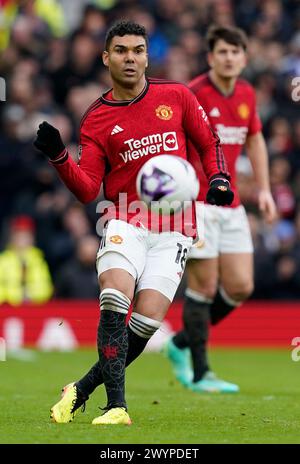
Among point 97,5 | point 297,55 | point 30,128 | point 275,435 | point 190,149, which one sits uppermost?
point 97,5

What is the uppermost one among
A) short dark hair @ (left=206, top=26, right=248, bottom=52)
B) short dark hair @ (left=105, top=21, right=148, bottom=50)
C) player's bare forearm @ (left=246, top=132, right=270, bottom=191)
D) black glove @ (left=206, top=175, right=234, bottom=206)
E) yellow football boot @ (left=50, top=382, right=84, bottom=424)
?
short dark hair @ (left=206, top=26, right=248, bottom=52)

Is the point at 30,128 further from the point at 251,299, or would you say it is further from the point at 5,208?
the point at 251,299

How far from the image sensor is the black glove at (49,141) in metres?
6.82

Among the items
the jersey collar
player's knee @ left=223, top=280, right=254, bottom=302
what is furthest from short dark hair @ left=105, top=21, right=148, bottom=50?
player's knee @ left=223, top=280, right=254, bottom=302

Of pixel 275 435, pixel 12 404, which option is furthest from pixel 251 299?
pixel 275 435

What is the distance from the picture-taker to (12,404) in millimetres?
8391

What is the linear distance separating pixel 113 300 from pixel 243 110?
3480 mm

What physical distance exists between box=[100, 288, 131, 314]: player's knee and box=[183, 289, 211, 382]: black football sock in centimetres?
292

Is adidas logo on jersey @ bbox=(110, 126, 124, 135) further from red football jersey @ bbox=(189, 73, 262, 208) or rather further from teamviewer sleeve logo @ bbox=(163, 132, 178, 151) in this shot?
red football jersey @ bbox=(189, 73, 262, 208)

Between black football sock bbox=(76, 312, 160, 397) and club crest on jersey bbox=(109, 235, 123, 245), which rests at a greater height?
club crest on jersey bbox=(109, 235, 123, 245)

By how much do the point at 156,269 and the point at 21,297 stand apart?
8.07 m

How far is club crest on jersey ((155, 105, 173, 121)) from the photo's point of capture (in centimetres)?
746

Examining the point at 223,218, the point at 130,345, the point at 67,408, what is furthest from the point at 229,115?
the point at 67,408

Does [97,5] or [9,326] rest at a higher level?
[97,5]
